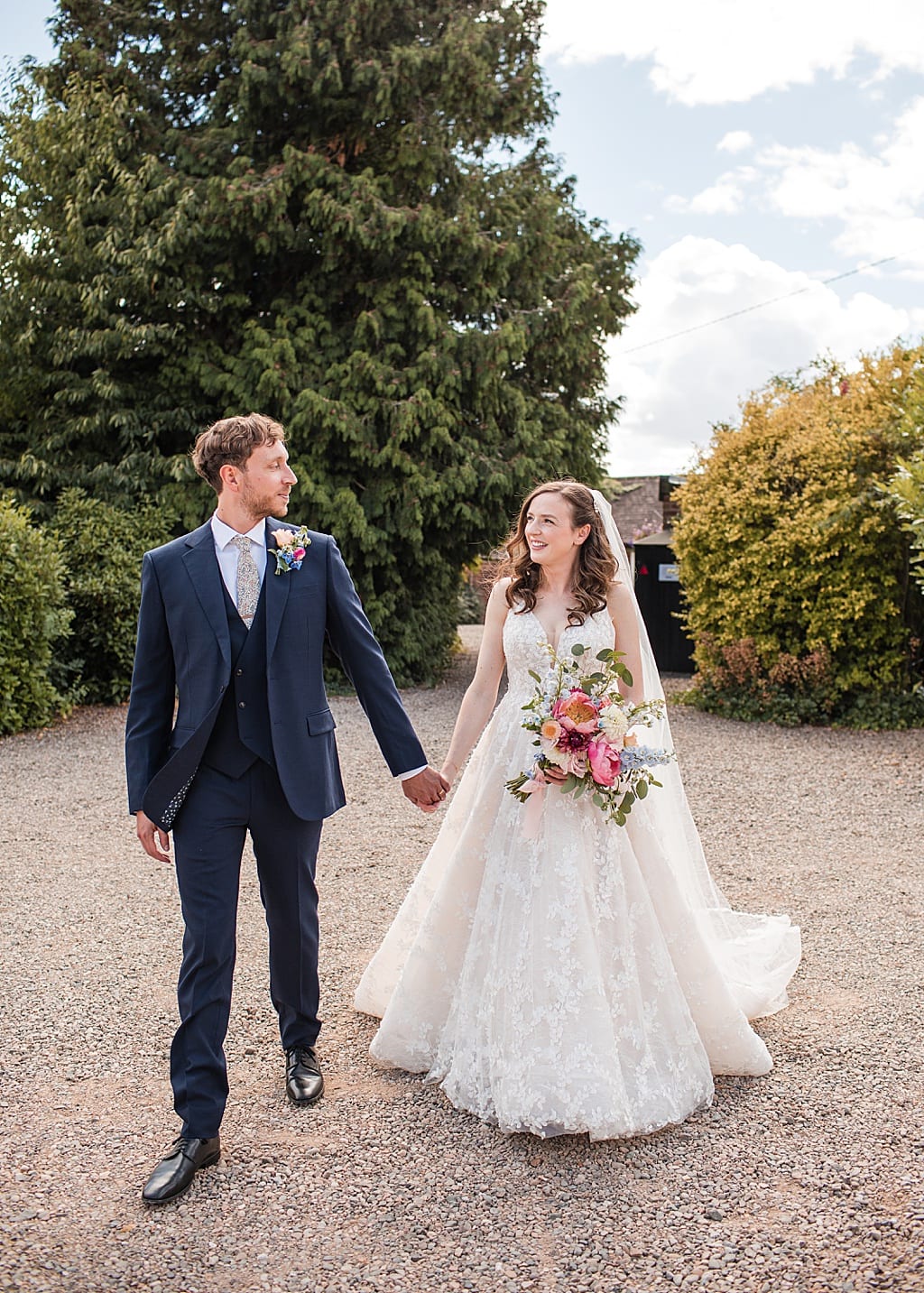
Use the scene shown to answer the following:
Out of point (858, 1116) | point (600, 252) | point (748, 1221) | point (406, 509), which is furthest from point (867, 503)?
point (748, 1221)

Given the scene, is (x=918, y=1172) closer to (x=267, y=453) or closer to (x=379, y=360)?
(x=267, y=453)

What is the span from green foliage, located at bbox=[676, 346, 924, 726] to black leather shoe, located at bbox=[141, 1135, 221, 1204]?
30.8 feet

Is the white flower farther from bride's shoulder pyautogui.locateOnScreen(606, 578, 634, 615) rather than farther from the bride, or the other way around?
bride's shoulder pyautogui.locateOnScreen(606, 578, 634, 615)

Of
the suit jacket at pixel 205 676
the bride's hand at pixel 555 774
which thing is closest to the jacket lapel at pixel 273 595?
the suit jacket at pixel 205 676

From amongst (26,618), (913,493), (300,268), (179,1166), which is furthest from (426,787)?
(300,268)

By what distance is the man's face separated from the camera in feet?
10.9

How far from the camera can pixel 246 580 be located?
3398mm

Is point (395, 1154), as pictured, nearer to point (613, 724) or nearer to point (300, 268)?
point (613, 724)

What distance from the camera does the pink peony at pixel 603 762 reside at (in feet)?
11.4

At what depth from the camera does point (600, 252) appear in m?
16.2

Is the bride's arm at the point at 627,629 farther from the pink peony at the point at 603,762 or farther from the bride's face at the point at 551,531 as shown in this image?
the pink peony at the point at 603,762

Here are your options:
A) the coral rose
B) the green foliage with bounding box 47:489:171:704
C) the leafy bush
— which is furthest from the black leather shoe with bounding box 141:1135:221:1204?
the leafy bush

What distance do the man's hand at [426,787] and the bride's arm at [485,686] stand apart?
0.32 m

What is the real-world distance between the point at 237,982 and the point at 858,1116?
8.08 feet
